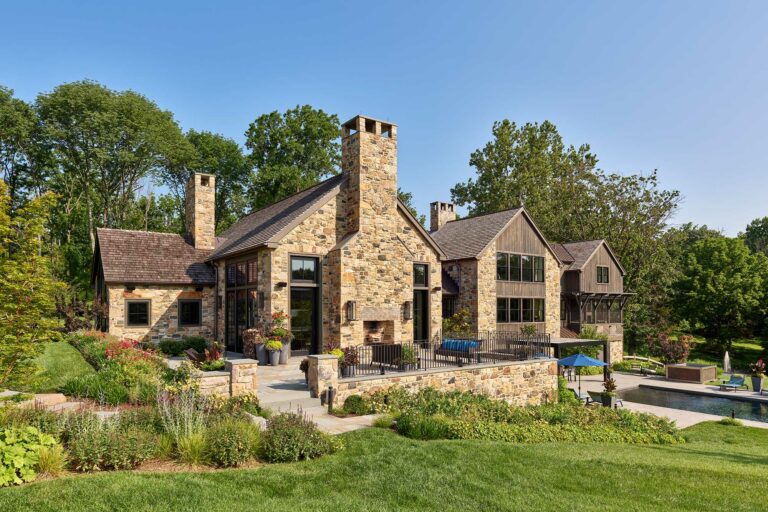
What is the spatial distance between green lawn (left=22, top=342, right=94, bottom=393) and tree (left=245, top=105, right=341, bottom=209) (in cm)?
2644

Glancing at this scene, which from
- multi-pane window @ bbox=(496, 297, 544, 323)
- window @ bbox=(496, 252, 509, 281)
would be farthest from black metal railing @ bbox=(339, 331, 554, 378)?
window @ bbox=(496, 252, 509, 281)

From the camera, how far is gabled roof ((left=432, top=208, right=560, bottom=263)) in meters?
26.1

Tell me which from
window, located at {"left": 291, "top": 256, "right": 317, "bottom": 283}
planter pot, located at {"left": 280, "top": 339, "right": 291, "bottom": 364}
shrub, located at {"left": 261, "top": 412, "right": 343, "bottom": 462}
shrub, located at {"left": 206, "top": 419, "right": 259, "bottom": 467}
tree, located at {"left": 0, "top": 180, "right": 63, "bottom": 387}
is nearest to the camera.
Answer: tree, located at {"left": 0, "top": 180, "right": 63, "bottom": 387}

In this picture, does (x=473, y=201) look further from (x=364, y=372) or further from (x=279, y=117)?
(x=364, y=372)

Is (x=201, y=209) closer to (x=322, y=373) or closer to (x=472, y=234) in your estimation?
(x=472, y=234)

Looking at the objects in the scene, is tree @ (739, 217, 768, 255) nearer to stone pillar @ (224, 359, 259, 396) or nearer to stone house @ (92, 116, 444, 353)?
stone house @ (92, 116, 444, 353)

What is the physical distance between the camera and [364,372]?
1378 centimetres

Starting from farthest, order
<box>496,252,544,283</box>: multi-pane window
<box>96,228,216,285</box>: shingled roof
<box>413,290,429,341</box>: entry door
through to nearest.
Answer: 1. <box>496,252,544,283</box>: multi-pane window
2. <box>413,290,429,341</box>: entry door
3. <box>96,228,216,285</box>: shingled roof

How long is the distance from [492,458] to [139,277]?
1753 cm

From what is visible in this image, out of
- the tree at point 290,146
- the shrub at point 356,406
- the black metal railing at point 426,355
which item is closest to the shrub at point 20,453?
the shrub at point 356,406

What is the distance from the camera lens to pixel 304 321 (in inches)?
710

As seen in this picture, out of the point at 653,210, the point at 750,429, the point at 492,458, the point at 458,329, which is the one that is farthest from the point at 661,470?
the point at 653,210

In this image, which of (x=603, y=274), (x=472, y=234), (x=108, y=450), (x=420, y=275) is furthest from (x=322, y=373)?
(x=603, y=274)

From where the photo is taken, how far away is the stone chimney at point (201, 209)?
77.6ft
